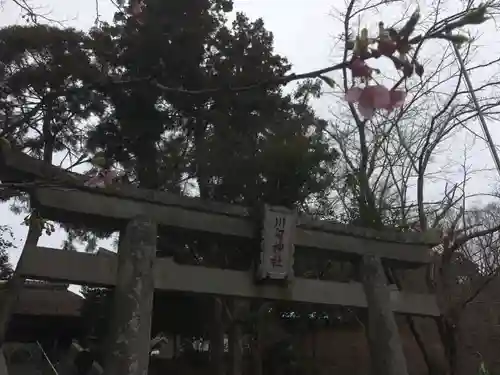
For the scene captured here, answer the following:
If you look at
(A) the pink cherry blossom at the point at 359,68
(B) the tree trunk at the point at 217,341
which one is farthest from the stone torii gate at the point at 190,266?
(B) the tree trunk at the point at 217,341

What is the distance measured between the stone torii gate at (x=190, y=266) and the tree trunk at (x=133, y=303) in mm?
10

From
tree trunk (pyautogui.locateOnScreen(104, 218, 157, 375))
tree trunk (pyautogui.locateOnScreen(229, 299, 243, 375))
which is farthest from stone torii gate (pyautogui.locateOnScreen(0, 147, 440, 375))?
tree trunk (pyautogui.locateOnScreen(229, 299, 243, 375))

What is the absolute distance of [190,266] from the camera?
6770mm

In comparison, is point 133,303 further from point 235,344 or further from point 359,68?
point 235,344

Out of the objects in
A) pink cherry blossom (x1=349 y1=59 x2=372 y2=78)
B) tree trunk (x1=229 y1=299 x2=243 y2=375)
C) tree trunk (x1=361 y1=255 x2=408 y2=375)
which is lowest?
tree trunk (x1=229 y1=299 x2=243 y2=375)

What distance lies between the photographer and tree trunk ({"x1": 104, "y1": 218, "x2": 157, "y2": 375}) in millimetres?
5945

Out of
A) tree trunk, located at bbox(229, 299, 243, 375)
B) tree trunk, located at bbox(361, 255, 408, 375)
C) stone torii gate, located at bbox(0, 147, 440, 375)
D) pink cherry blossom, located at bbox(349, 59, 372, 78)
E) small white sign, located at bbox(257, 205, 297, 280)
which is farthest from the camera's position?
tree trunk, located at bbox(229, 299, 243, 375)

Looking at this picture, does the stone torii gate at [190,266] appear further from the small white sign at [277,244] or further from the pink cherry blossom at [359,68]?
the pink cherry blossom at [359,68]

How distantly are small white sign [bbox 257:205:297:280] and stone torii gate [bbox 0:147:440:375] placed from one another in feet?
0.04

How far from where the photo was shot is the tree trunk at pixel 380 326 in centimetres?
776

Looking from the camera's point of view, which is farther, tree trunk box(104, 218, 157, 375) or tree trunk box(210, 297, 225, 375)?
tree trunk box(210, 297, 225, 375)

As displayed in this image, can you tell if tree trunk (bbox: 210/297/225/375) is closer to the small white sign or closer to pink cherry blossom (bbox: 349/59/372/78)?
Answer: the small white sign

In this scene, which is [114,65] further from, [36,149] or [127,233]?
[127,233]

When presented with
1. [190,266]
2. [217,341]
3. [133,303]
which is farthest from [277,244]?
[217,341]
